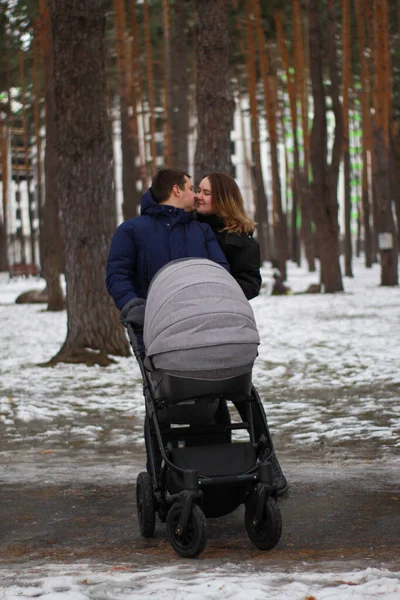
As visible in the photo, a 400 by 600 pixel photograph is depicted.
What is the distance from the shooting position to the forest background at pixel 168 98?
12.2 m

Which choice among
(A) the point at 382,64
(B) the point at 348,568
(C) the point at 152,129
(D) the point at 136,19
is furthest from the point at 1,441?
(C) the point at 152,129

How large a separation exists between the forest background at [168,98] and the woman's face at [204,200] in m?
7.21

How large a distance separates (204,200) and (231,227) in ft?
0.67

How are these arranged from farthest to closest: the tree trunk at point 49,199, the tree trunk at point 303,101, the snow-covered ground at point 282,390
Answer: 1. the tree trunk at point 303,101
2. the tree trunk at point 49,199
3. the snow-covered ground at point 282,390

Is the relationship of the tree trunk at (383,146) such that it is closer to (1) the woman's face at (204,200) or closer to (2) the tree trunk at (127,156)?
(2) the tree trunk at (127,156)

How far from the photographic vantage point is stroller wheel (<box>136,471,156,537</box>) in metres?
4.54

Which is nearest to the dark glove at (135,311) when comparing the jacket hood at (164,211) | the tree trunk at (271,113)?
the jacket hood at (164,211)

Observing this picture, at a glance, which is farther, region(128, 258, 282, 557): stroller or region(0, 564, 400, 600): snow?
region(128, 258, 282, 557): stroller

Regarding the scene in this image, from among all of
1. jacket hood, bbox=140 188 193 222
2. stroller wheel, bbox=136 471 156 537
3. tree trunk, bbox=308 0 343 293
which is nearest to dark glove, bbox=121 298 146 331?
jacket hood, bbox=140 188 193 222

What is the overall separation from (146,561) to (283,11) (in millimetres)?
26440

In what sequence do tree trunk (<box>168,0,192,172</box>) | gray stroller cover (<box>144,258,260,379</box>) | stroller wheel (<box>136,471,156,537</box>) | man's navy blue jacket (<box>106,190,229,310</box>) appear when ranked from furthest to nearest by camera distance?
tree trunk (<box>168,0,192,172</box>), man's navy blue jacket (<box>106,190,229,310</box>), stroller wheel (<box>136,471,156,537</box>), gray stroller cover (<box>144,258,260,379</box>)

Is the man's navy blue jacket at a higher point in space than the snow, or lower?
higher

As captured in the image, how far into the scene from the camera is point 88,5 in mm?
12031

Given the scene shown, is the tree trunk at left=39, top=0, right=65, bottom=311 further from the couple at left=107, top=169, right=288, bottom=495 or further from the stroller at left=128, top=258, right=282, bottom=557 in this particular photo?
the stroller at left=128, top=258, right=282, bottom=557
